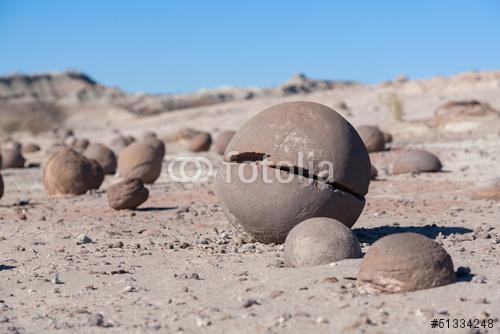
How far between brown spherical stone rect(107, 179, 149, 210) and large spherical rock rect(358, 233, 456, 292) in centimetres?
646

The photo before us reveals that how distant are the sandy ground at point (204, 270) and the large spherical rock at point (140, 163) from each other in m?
0.66

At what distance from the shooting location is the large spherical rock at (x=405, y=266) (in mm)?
5973

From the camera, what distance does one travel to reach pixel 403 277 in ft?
19.6

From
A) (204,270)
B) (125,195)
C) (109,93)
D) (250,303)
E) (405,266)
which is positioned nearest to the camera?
(250,303)

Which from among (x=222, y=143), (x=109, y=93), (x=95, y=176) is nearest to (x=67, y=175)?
(x=95, y=176)

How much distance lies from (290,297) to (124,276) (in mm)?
1978

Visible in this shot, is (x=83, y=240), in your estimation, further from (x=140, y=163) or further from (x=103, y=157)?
(x=103, y=157)

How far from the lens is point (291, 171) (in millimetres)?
8047

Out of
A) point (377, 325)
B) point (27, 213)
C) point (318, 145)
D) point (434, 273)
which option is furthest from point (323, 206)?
point (27, 213)

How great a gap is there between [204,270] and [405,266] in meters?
2.20

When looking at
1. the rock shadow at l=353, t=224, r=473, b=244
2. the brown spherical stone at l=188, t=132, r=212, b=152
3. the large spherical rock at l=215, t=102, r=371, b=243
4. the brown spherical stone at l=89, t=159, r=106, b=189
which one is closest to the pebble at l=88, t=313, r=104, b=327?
the large spherical rock at l=215, t=102, r=371, b=243

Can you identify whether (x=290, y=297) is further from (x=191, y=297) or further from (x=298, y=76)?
(x=298, y=76)

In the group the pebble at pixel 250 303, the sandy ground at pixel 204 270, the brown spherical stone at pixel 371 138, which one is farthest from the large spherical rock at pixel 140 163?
the pebble at pixel 250 303

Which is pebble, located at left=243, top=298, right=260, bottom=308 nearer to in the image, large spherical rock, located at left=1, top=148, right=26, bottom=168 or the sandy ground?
the sandy ground
